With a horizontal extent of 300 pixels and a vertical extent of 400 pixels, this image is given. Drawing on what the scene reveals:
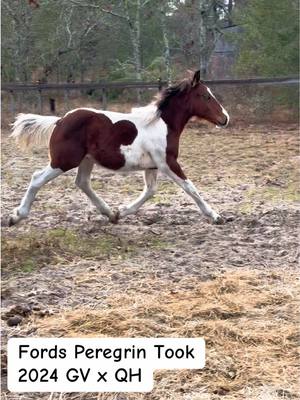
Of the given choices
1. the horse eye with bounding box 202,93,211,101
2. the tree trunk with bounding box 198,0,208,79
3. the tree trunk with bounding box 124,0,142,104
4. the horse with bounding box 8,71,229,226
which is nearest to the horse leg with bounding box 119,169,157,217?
the horse with bounding box 8,71,229,226

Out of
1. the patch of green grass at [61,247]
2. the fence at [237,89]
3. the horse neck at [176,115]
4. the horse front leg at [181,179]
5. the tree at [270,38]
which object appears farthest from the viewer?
the tree at [270,38]

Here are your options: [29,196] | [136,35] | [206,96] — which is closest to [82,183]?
[29,196]

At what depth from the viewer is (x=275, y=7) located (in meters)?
13.1

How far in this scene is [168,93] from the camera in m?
5.96

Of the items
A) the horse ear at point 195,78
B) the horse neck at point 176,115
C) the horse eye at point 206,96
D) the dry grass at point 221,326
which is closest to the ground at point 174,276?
the dry grass at point 221,326

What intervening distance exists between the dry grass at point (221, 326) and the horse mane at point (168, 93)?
210 cm

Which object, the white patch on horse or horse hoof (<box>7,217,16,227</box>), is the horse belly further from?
horse hoof (<box>7,217,16,227</box>)

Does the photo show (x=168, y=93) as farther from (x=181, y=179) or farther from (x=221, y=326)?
(x=221, y=326)

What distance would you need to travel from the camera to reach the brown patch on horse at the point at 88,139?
562cm

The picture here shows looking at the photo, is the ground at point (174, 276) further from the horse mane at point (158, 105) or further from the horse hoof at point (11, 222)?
the horse mane at point (158, 105)

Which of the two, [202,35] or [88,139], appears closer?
[88,139]

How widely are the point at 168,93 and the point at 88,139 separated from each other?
89cm

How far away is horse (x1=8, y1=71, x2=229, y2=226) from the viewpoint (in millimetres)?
5648

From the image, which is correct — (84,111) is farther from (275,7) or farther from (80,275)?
(275,7)
